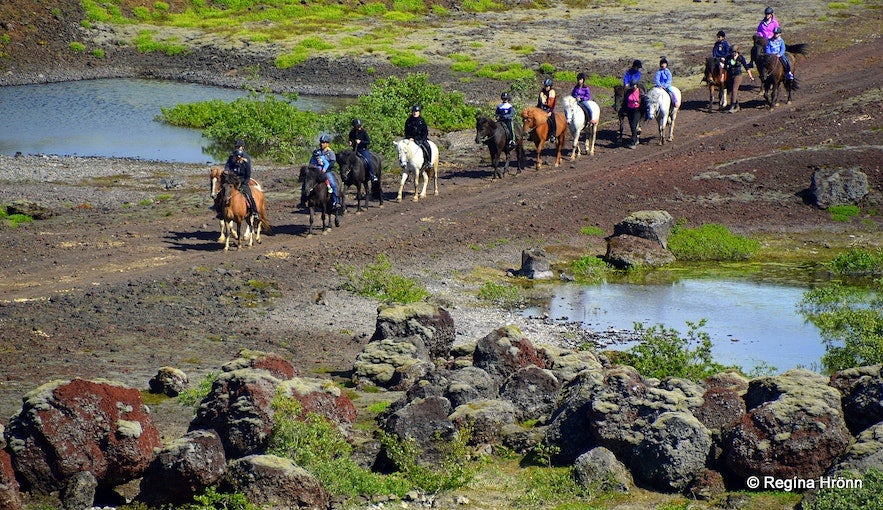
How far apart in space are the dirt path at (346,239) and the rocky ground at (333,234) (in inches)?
2.5

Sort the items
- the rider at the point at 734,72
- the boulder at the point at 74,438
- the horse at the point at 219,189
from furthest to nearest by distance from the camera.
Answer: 1. the rider at the point at 734,72
2. the horse at the point at 219,189
3. the boulder at the point at 74,438

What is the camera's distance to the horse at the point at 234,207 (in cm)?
2784

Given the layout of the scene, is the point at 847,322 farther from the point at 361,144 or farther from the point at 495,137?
the point at 495,137

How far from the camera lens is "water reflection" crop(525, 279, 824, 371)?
2308 cm

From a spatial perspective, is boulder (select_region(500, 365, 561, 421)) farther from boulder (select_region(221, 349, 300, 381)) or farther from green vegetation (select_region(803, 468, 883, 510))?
green vegetation (select_region(803, 468, 883, 510))

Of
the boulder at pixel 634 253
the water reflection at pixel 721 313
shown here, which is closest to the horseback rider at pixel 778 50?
the boulder at pixel 634 253

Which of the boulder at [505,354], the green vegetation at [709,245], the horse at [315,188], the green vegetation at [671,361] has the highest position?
the horse at [315,188]

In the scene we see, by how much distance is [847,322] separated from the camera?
72.4ft

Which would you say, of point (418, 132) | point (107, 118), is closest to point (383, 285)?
point (418, 132)

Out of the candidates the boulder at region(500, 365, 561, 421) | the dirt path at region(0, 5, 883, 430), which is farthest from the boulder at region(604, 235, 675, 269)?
the boulder at region(500, 365, 561, 421)

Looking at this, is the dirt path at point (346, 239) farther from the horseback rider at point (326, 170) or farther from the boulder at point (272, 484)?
the boulder at point (272, 484)

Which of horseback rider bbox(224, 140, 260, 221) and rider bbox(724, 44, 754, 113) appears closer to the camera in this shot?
horseback rider bbox(224, 140, 260, 221)

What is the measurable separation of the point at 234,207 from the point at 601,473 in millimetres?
15011

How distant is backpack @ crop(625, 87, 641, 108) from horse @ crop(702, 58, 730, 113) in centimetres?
546
